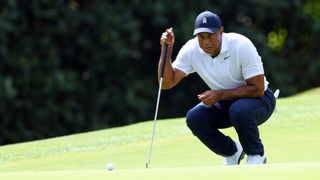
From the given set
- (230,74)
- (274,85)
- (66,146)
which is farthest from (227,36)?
(274,85)

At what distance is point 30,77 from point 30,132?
1.18 meters

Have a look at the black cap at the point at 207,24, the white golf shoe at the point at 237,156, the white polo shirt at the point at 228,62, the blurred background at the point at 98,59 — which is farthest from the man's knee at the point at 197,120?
the blurred background at the point at 98,59

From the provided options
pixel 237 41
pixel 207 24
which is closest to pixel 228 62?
pixel 237 41

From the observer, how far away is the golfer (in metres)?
6.73

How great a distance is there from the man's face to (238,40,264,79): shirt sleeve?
152 millimetres

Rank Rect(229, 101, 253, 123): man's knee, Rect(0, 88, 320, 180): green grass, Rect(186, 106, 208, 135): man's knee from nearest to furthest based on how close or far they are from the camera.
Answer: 1. Rect(0, 88, 320, 180): green grass
2. Rect(229, 101, 253, 123): man's knee
3. Rect(186, 106, 208, 135): man's knee

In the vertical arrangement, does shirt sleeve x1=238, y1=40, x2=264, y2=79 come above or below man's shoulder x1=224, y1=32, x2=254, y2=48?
below

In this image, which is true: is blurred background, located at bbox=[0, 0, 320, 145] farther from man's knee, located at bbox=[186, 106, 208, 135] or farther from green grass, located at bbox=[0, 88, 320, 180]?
man's knee, located at bbox=[186, 106, 208, 135]

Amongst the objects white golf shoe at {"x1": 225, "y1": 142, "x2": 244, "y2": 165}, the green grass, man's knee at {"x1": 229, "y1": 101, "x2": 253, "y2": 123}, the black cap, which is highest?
the black cap

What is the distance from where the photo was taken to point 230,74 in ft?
22.4

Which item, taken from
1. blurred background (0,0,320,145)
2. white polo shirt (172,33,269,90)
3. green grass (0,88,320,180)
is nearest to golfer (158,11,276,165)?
white polo shirt (172,33,269,90)

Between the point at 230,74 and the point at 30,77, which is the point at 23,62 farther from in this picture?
the point at 230,74

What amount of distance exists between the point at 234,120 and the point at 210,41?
0.53 metres

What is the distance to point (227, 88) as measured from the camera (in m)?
6.91
